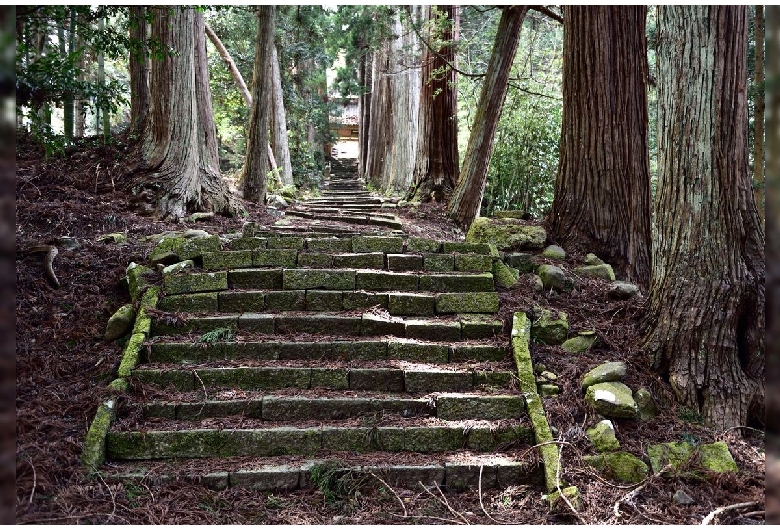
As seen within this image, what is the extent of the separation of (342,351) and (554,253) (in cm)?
265

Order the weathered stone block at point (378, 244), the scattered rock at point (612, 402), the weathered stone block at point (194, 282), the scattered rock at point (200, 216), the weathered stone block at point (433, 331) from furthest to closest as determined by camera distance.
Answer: the scattered rock at point (200, 216), the weathered stone block at point (378, 244), the weathered stone block at point (194, 282), the weathered stone block at point (433, 331), the scattered rock at point (612, 402)

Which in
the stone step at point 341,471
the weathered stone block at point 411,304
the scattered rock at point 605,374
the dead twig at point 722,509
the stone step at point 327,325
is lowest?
the stone step at point 341,471

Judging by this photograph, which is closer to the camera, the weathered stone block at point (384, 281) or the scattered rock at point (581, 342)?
the scattered rock at point (581, 342)

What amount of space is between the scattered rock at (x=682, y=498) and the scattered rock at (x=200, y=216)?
6134 millimetres

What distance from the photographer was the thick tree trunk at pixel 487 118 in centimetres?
785

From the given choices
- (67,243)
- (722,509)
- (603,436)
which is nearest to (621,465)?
(603,436)

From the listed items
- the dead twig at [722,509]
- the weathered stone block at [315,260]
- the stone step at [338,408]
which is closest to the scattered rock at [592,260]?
the stone step at [338,408]

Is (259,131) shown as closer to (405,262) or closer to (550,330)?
(405,262)

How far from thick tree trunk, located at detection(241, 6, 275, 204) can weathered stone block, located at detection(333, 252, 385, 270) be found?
18.3 feet

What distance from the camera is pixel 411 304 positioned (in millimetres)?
4770

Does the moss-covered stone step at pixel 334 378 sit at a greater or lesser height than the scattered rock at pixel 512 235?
lesser

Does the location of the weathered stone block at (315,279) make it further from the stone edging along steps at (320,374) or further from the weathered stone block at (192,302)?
the weathered stone block at (192,302)

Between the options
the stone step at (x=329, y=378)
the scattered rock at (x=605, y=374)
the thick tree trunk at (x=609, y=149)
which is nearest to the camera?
the scattered rock at (x=605, y=374)

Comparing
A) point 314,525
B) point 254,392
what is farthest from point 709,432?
point 254,392
